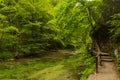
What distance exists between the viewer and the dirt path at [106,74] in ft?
68.0

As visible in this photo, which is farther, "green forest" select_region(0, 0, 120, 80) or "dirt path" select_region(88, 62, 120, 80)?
"green forest" select_region(0, 0, 120, 80)

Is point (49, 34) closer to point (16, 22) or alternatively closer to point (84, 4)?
point (16, 22)

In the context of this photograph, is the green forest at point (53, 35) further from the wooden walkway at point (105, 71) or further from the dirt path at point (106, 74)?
the dirt path at point (106, 74)

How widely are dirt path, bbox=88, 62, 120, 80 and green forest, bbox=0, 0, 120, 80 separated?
81 centimetres

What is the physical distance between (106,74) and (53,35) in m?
27.4

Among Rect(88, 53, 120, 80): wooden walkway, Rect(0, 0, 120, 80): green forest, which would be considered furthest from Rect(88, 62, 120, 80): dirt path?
Rect(0, 0, 120, 80): green forest

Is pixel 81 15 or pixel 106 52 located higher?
pixel 81 15

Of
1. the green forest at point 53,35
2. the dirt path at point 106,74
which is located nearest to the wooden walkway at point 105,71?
the dirt path at point 106,74

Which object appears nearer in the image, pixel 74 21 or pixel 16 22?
pixel 74 21

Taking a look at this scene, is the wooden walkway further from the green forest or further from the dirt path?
the green forest

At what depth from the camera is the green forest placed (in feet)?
91.5

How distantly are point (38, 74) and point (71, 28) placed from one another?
11268mm

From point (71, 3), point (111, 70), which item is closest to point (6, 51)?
point (71, 3)

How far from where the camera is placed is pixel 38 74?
2612cm
